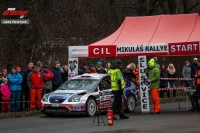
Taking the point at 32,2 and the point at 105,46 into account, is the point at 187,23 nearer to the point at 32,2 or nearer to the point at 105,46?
the point at 105,46

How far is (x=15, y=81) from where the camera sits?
23984 mm

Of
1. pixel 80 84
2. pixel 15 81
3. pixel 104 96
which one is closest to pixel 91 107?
pixel 104 96

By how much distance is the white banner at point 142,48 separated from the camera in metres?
23.1

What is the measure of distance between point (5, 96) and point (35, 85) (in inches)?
67.6

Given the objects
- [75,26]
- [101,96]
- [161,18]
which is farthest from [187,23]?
[75,26]

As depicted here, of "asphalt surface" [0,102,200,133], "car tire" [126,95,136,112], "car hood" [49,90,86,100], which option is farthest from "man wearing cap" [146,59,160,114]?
"car hood" [49,90,86,100]

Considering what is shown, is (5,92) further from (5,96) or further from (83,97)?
(83,97)

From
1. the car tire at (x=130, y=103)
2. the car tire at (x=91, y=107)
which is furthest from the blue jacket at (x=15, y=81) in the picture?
the car tire at (x=130, y=103)

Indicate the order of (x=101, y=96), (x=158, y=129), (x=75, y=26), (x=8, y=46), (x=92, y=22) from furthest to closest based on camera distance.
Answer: (x=92, y=22), (x=75, y=26), (x=8, y=46), (x=101, y=96), (x=158, y=129)

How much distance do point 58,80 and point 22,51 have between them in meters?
7.47

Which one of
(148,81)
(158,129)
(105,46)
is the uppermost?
(105,46)

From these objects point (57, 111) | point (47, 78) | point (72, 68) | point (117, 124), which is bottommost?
point (117, 124)

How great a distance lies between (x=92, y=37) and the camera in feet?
117

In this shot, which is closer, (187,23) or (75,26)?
(187,23)
